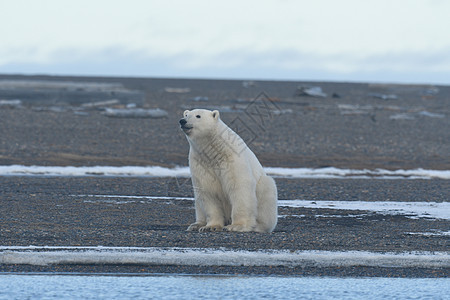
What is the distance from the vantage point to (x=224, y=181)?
9.02m

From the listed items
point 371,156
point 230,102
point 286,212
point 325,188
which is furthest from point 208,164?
point 230,102

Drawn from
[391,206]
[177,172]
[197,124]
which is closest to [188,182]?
[177,172]

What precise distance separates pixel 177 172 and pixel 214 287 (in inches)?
412

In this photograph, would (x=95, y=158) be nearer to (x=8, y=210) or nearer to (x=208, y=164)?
(x=8, y=210)

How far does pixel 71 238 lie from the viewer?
26.4ft

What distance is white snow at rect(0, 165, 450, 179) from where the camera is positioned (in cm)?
1608

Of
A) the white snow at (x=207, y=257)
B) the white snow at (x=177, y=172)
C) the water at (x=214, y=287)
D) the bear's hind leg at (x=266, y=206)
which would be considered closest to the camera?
the water at (x=214, y=287)

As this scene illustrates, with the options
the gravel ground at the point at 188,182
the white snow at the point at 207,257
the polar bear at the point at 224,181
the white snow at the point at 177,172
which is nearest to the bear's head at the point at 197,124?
the polar bear at the point at 224,181

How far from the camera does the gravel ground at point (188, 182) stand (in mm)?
8051

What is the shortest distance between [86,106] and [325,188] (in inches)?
601

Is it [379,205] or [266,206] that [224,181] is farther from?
[379,205]

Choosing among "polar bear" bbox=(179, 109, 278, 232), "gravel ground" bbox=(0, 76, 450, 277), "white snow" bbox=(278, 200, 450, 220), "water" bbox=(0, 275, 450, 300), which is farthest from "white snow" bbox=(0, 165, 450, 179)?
"water" bbox=(0, 275, 450, 300)

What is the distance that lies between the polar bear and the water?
2.27 metres

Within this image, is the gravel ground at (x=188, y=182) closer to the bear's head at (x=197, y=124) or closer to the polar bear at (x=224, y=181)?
the polar bear at (x=224, y=181)
